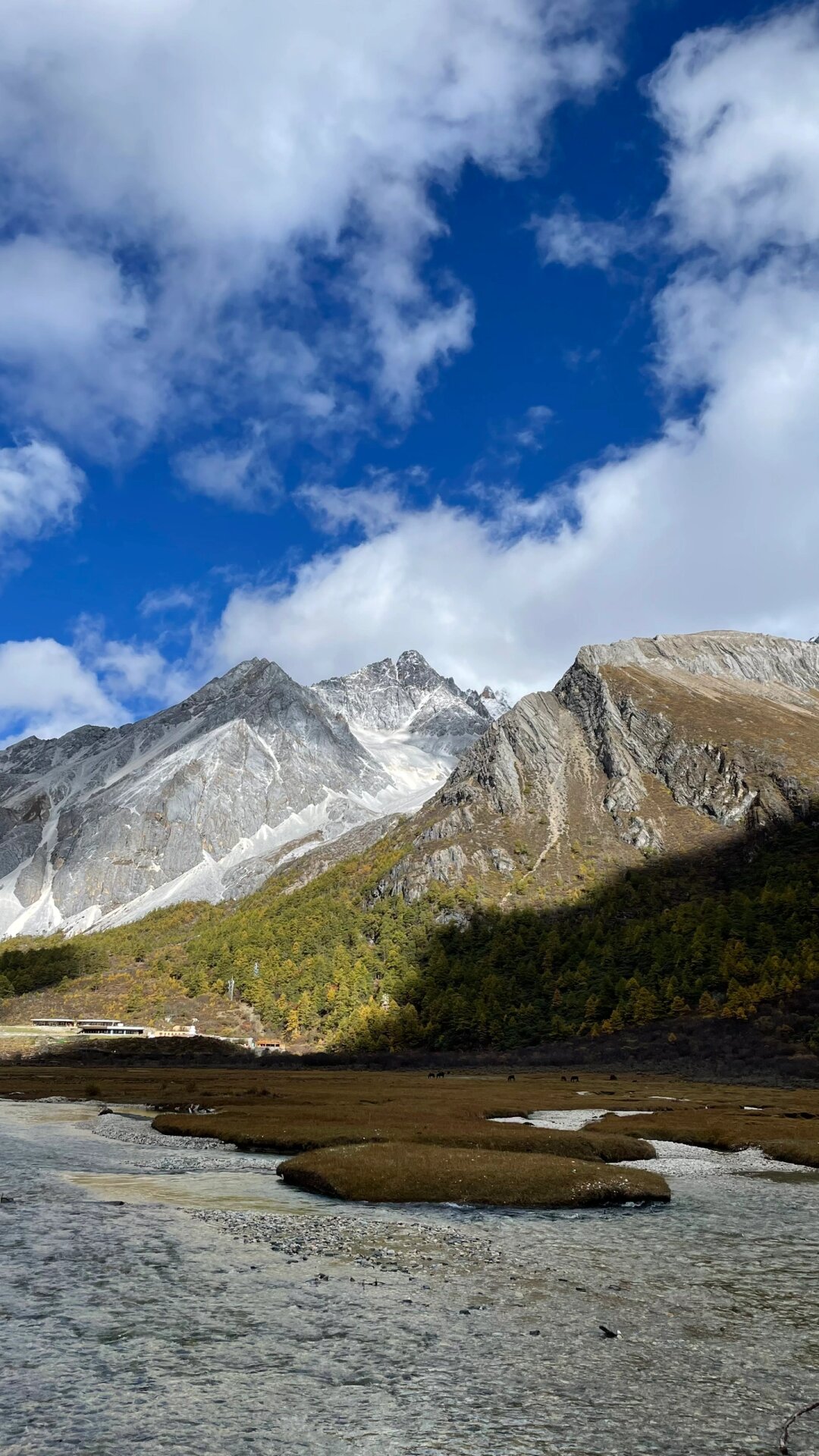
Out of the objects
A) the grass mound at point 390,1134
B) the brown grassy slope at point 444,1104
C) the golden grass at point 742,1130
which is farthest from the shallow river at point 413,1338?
the brown grassy slope at point 444,1104

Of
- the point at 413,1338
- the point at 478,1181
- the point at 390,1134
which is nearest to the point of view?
the point at 413,1338

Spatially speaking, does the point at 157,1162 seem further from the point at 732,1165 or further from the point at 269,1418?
the point at 269,1418

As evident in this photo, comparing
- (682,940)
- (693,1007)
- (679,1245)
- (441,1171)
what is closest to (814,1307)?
(679,1245)

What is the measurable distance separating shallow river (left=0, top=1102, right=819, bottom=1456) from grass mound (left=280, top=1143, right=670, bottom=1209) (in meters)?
4.50

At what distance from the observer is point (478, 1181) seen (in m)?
39.4

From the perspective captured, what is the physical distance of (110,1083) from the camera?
116875 mm

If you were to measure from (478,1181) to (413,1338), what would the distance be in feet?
71.4

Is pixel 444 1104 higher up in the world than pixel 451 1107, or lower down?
lower down

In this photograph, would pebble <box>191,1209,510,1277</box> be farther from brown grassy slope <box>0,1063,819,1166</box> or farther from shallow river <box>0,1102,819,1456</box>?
brown grassy slope <box>0,1063,819,1166</box>

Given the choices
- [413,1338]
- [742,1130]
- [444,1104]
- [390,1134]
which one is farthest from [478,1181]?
[444,1104]

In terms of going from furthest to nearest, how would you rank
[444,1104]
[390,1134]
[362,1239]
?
[444,1104] → [390,1134] → [362,1239]

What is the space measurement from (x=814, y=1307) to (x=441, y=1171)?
21674 mm

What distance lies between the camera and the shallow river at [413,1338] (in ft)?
47.6

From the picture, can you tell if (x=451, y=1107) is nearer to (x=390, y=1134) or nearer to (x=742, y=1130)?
(x=390, y=1134)
